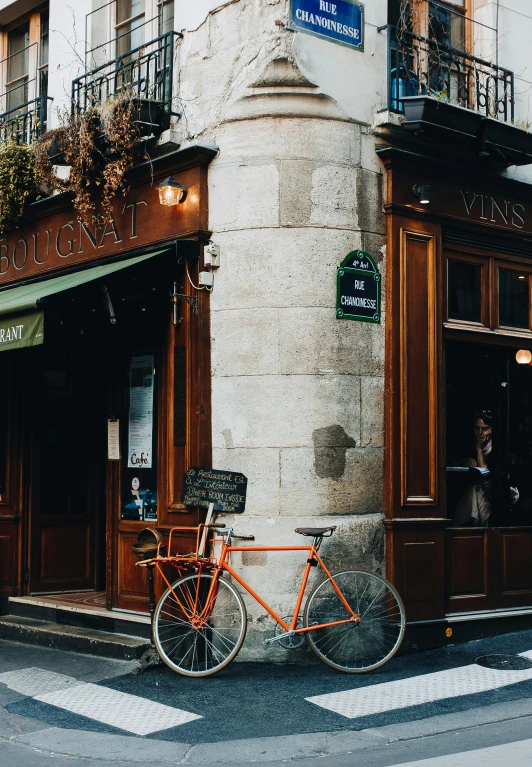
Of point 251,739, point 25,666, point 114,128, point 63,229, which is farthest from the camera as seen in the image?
point 63,229

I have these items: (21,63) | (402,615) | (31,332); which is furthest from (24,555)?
(21,63)

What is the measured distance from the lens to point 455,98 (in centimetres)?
944

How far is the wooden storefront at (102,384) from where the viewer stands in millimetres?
8406

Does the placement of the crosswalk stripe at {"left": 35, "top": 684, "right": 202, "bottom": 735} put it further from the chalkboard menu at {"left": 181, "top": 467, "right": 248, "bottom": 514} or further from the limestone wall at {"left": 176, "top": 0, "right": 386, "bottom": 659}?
the chalkboard menu at {"left": 181, "top": 467, "right": 248, "bottom": 514}

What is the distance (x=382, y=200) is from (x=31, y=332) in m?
3.33

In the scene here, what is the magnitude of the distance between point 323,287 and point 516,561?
345 cm

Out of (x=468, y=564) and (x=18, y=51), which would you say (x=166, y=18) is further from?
(x=468, y=564)

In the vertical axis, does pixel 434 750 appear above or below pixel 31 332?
below

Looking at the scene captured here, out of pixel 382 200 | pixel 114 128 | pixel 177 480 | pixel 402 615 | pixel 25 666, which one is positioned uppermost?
pixel 114 128

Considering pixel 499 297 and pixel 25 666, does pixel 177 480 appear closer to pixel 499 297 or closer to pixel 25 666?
pixel 25 666


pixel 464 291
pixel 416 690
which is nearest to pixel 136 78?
pixel 464 291

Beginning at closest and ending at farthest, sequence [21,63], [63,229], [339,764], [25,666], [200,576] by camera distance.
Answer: [339,764], [200,576], [25,666], [63,229], [21,63]

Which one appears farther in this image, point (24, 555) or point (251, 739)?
point (24, 555)

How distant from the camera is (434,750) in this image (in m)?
5.59
